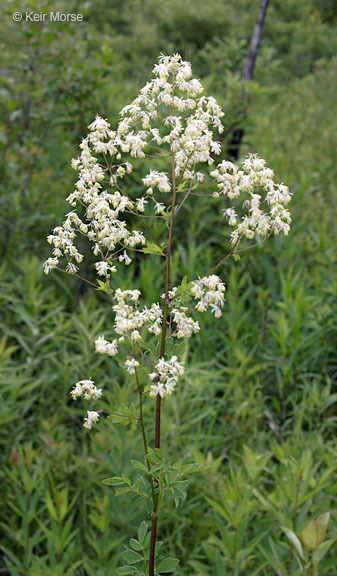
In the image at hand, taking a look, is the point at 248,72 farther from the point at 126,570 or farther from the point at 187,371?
the point at 126,570

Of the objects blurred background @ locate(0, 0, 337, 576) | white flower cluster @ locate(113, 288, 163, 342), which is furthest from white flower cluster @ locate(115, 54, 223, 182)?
blurred background @ locate(0, 0, 337, 576)

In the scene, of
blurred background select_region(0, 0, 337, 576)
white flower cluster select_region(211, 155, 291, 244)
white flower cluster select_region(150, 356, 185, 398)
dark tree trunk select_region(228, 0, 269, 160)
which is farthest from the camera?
dark tree trunk select_region(228, 0, 269, 160)

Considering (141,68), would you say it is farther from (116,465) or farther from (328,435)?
(116,465)

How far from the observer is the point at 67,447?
2820 millimetres

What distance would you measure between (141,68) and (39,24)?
19.2 ft

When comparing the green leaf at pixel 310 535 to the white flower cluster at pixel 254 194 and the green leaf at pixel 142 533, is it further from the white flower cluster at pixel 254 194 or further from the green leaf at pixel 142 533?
the white flower cluster at pixel 254 194

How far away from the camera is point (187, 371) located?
9.72 ft

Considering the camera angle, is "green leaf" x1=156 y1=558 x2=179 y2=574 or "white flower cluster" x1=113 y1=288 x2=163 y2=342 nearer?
"white flower cluster" x1=113 y1=288 x2=163 y2=342

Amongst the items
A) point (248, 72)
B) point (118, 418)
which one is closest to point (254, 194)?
point (118, 418)

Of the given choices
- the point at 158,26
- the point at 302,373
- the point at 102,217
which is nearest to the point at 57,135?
the point at 302,373

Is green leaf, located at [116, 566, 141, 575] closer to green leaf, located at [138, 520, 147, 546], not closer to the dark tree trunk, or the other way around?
green leaf, located at [138, 520, 147, 546]

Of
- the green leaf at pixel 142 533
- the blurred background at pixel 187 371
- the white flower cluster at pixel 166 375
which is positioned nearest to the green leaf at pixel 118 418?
the white flower cluster at pixel 166 375

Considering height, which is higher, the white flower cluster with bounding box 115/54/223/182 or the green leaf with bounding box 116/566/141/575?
the white flower cluster with bounding box 115/54/223/182

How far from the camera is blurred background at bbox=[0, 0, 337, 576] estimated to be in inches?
91.2
